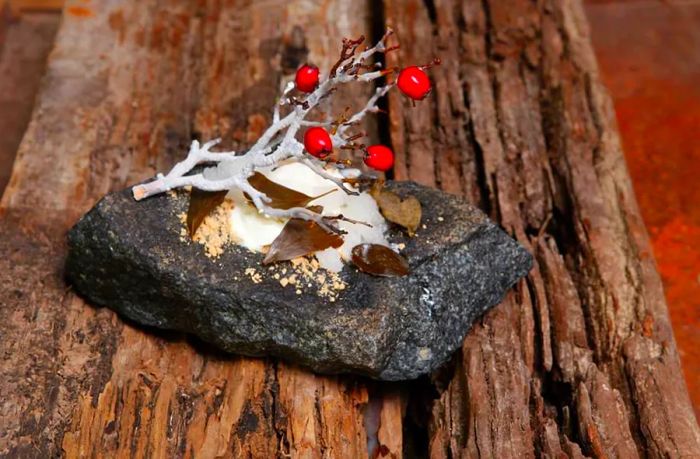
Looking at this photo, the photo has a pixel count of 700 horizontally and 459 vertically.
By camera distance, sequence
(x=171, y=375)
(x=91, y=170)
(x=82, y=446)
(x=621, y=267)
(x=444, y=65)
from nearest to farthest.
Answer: (x=82, y=446), (x=171, y=375), (x=621, y=267), (x=91, y=170), (x=444, y=65)

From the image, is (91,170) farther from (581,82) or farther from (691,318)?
(691,318)

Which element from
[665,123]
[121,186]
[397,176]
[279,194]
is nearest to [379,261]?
[279,194]

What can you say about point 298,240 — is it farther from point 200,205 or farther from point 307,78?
point 307,78

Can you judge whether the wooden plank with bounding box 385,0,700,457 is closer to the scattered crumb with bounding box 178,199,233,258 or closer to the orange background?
the orange background

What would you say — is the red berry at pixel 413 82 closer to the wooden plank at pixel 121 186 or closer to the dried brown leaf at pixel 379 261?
the dried brown leaf at pixel 379 261

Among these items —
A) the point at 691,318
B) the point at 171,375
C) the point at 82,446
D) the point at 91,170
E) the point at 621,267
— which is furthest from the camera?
the point at 691,318

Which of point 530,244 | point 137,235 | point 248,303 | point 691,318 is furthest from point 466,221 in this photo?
point 691,318

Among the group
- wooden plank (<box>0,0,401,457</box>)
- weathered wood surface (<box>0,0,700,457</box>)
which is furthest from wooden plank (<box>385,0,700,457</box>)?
wooden plank (<box>0,0,401,457</box>)
